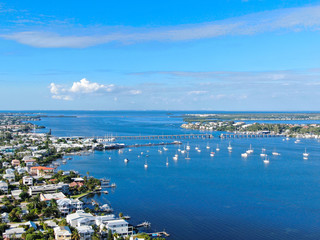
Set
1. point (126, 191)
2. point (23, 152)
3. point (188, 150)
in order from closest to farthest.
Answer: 1. point (126, 191)
2. point (23, 152)
3. point (188, 150)

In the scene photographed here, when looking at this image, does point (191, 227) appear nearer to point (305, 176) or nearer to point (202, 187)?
point (202, 187)

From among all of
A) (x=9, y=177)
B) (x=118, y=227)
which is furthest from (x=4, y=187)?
(x=118, y=227)

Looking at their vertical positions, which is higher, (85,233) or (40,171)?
(40,171)

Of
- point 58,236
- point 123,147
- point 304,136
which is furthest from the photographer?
point 304,136

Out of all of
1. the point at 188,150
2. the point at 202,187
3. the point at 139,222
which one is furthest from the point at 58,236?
the point at 188,150

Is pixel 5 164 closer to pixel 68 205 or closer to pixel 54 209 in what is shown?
pixel 68 205

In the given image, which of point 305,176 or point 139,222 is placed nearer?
point 139,222

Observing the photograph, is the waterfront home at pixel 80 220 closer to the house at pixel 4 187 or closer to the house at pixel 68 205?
the house at pixel 68 205
